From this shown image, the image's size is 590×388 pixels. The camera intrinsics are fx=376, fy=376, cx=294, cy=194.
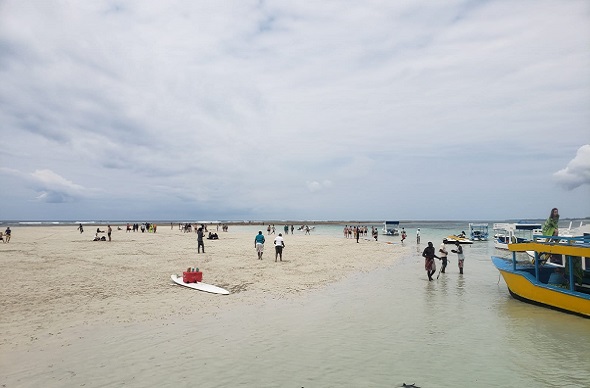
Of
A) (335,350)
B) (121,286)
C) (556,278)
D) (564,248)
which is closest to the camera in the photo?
(335,350)

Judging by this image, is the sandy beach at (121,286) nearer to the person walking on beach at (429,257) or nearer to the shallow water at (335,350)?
the shallow water at (335,350)

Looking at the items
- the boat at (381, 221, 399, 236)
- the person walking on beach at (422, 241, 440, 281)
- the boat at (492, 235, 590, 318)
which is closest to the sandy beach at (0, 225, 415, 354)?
the person walking on beach at (422, 241, 440, 281)

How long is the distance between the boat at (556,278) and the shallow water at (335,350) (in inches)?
20.7

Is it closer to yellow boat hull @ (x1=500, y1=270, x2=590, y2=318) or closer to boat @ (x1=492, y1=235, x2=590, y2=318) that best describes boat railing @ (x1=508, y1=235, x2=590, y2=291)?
boat @ (x1=492, y1=235, x2=590, y2=318)

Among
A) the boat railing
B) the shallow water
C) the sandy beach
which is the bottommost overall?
the shallow water

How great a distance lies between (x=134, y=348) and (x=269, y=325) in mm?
3913

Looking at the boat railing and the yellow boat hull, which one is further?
the boat railing

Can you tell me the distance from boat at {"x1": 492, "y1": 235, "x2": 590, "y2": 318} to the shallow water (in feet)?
1.73

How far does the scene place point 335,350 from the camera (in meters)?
9.71

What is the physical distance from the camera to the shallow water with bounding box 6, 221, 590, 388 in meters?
7.97

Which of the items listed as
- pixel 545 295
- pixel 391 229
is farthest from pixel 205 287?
pixel 391 229

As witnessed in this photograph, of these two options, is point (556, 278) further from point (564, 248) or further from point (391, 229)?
point (391, 229)

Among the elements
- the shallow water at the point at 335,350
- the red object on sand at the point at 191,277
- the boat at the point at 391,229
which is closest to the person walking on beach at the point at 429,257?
the shallow water at the point at 335,350

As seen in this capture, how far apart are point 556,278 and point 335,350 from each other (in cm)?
1144
